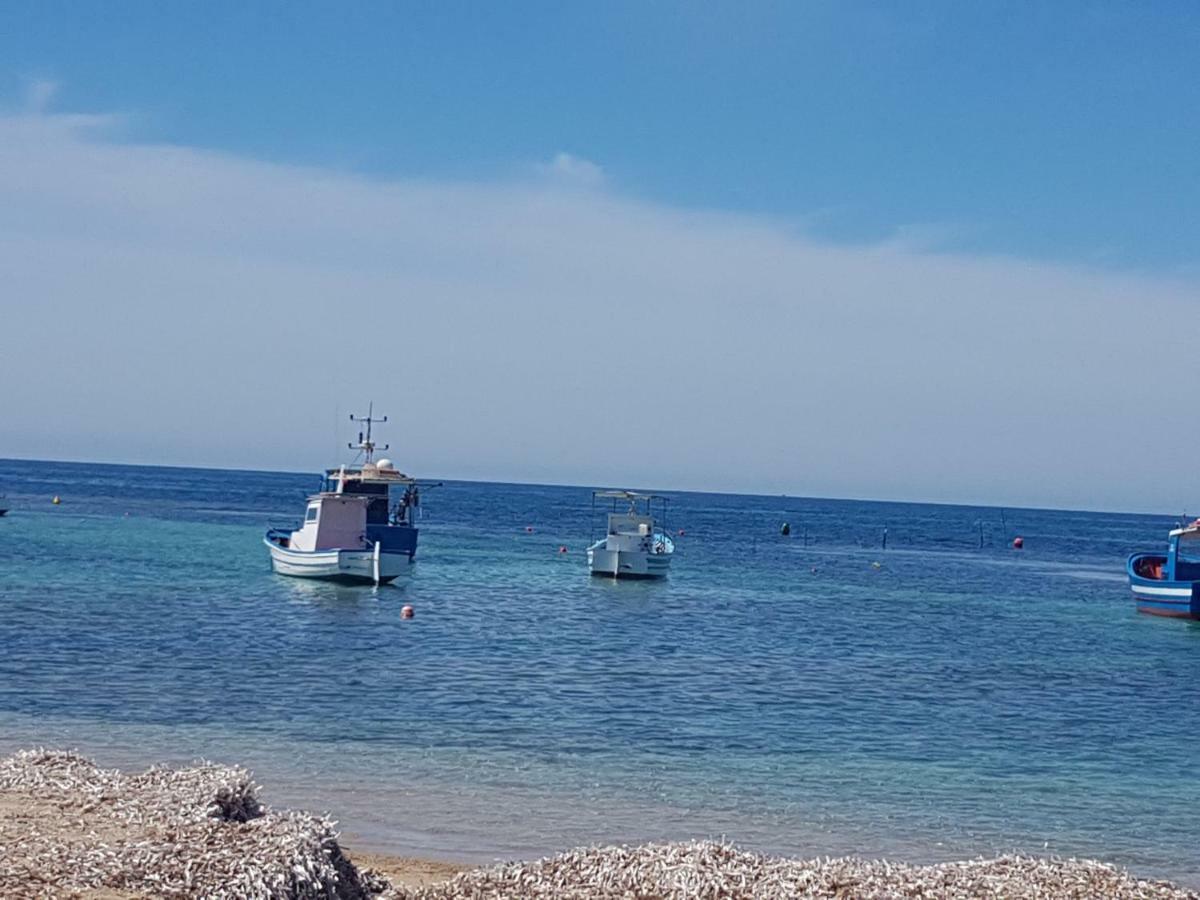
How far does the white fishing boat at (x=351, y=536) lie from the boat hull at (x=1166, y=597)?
27071mm

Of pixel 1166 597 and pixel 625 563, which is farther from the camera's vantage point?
pixel 625 563

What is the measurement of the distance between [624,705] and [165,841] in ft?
48.7

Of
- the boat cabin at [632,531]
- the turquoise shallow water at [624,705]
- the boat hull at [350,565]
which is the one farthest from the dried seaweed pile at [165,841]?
the boat cabin at [632,531]

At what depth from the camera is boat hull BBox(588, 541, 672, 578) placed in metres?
51.8

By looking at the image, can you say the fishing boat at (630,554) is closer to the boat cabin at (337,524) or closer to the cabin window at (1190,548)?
the boat cabin at (337,524)

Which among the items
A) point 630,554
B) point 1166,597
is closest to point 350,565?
point 630,554

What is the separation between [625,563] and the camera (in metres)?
51.7

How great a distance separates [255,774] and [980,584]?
51541 mm

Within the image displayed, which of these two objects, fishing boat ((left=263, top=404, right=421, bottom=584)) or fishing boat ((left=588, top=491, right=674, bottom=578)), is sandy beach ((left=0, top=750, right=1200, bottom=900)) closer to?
fishing boat ((left=263, top=404, right=421, bottom=584))

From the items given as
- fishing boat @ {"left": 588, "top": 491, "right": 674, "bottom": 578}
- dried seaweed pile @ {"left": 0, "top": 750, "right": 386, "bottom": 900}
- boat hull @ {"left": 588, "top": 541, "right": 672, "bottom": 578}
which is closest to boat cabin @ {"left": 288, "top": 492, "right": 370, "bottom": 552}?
fishing boat @ {"left": 588, "top": 491, "right": 674, "bottom": 578}

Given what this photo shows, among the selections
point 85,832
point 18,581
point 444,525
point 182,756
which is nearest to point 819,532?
point 444,525

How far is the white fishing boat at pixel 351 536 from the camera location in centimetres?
4444

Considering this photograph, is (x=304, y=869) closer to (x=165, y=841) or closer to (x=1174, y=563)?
(x=165, y=841)

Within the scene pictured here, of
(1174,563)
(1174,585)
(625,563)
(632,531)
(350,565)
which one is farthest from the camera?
(632,531)
